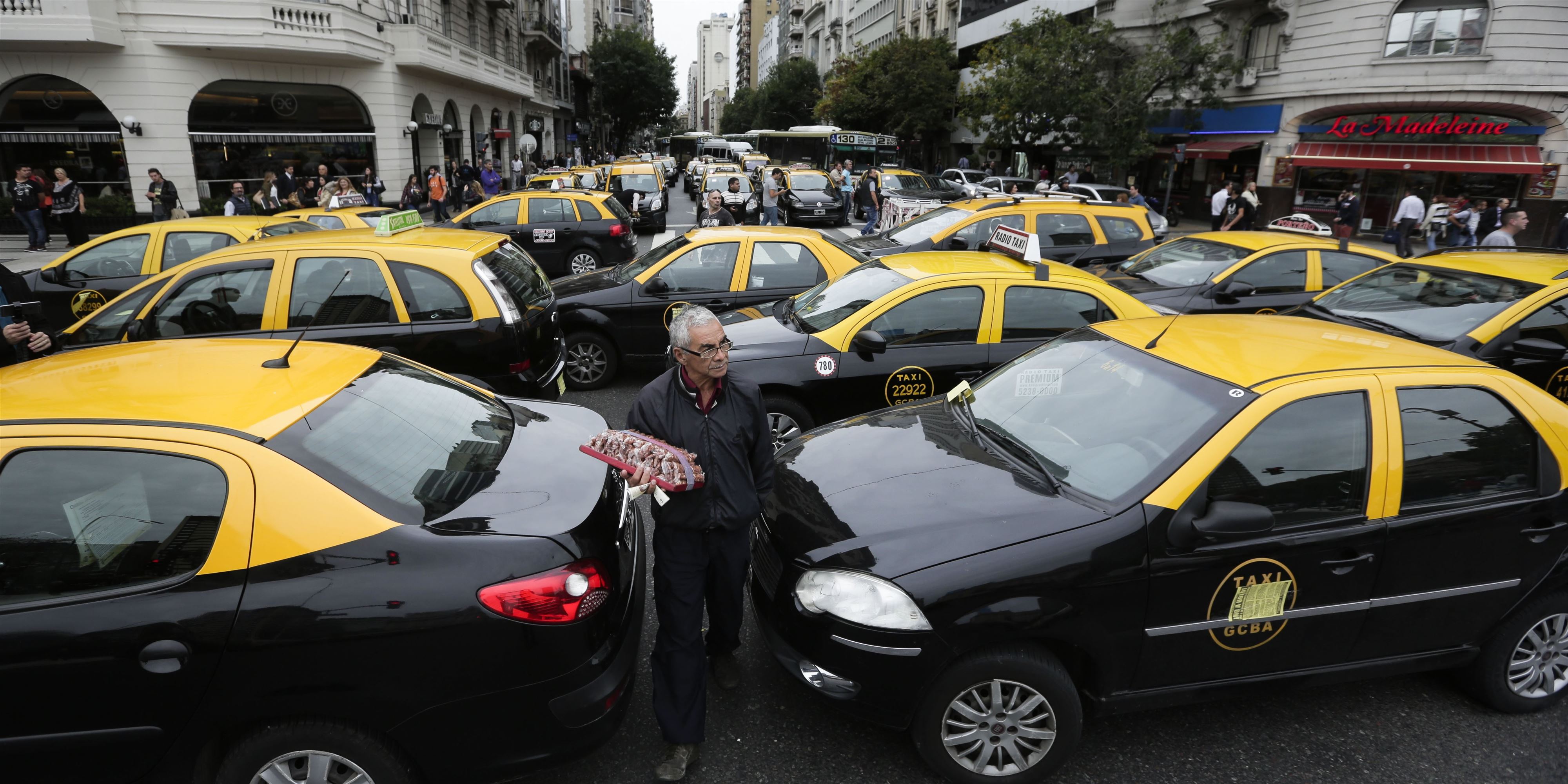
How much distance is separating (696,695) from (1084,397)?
6.77ft

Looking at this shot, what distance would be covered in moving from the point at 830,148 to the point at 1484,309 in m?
32.9

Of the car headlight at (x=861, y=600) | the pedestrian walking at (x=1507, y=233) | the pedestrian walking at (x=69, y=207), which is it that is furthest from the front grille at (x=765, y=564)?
the pedestrian walking at (x=69, y=207)

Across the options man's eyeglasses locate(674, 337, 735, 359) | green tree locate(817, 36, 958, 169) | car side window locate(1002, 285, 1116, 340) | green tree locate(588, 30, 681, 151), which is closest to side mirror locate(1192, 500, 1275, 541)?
man's eyeglasses locate(674, 337, 735, 359)

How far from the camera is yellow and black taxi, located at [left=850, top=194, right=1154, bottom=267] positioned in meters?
10.9

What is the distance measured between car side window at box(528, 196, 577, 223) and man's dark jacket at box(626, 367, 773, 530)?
11.6m

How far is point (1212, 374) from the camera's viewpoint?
334 cm

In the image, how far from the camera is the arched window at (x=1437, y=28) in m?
22.4

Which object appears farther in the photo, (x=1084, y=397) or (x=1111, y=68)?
(x=1111, y=68)

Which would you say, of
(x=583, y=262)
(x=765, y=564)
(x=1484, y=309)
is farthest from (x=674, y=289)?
(x=583, y=262)

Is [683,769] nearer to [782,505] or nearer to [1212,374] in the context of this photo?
[782,505]

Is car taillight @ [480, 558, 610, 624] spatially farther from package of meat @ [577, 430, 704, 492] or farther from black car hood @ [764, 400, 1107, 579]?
black car hood @ [764, 400, 1107, 579]

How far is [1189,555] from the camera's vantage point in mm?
2973

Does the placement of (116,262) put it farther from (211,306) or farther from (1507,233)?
(1507,233)

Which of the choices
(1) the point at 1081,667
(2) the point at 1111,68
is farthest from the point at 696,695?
(2) the point at 1111,68
